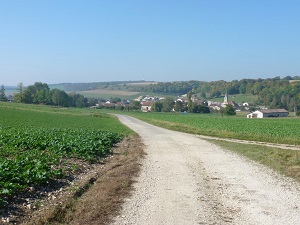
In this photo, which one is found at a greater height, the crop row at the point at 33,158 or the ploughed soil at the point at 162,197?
the crop row at the point at 33,158

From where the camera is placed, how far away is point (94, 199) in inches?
402

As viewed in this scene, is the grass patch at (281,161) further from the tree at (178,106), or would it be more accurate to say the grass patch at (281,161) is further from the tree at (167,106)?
the tree at (167,106)

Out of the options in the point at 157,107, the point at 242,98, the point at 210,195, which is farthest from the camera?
the point at 242,98

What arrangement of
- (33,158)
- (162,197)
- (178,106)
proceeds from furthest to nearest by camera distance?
1. (178,106)
2. (33,158)
3. (162,197)

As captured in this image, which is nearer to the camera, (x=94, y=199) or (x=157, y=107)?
(x=94, y=199)

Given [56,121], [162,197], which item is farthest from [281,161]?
[56,121]

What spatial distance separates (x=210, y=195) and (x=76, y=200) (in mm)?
4117

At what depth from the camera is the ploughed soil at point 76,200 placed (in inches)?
330

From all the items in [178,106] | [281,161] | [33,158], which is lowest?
[178,106]

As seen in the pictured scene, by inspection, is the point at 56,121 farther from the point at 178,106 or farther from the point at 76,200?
the point at 178,106

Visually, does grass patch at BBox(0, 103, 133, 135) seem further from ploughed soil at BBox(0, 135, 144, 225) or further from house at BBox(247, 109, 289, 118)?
house at BBox(247, 109, 289, 118)

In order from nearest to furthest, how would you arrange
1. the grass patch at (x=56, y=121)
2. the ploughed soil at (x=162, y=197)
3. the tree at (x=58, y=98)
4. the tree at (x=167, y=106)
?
the ploughed soil at (x=162, y=197)
the grass patch at (x=56, y=121)
the tree at (x=58, y=98)
the tree at (x=167, y=106)

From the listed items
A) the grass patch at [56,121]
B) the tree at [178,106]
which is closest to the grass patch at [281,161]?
the grass patch at [56,121]

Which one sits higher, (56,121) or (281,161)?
(281,161)
